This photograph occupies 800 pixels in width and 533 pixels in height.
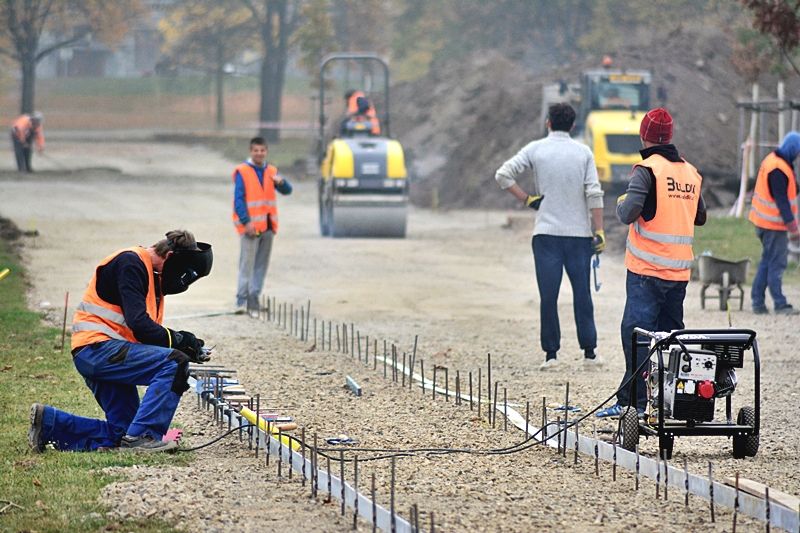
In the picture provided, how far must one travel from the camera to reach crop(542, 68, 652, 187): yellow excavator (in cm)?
3000

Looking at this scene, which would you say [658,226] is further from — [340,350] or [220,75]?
[220,75]

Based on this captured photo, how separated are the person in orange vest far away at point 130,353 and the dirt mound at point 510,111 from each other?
23880 millimetres

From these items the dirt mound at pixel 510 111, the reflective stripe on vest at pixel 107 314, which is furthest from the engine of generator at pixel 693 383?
the dirt mound at pixel 510 111

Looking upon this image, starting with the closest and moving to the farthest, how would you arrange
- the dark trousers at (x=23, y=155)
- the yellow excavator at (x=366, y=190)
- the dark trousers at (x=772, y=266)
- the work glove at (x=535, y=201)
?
1. the work glove at (x=535, y=201)
2. the dark trousers at (x=772, y=266)
3. the yellow excavator at (x=366, y=190)
4. the dark trousers at (x=23, y=155)

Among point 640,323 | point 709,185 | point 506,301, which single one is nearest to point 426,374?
point 640,323

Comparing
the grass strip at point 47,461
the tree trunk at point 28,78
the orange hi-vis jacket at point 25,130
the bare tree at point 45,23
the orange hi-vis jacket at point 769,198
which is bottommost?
the grass strip at point 47,461

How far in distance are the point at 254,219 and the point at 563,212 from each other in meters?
4.72

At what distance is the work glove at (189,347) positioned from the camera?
8484 mm

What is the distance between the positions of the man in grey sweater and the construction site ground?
2.18 ft

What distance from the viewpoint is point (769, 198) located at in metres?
14.9

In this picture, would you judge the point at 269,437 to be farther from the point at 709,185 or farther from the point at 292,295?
the point at 709,185

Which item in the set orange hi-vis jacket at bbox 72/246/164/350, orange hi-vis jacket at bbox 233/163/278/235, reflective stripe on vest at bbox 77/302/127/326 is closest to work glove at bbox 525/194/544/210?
orange hi-vis jacket at bbox 72/246/164/350

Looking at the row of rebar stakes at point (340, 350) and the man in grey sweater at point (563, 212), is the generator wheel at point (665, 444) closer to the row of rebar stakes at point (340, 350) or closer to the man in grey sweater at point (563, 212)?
the row of rebar stakes at point (340, 350)

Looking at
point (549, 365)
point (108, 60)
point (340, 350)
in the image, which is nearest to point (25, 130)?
point (340, 350)
